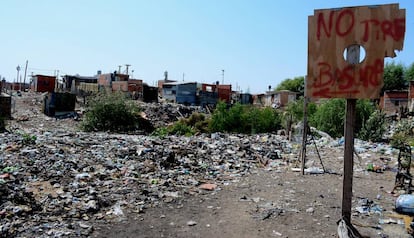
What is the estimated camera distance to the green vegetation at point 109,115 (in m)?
18.8

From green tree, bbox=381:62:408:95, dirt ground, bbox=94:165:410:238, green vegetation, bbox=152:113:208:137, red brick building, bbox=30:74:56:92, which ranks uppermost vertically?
green tree, bbox=381:62:408:95

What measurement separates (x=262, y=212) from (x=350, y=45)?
7.84 feet

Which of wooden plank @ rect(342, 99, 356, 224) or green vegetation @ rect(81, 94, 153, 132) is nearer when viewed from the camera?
wooden plank @ rect(342, 99, 356, 224)

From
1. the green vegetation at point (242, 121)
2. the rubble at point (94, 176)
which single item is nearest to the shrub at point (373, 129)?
the green vegetation at point (242, 121)

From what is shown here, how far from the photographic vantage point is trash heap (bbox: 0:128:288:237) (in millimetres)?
4012

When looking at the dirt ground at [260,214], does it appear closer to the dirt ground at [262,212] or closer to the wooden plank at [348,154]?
the dirt ground at [262,212]

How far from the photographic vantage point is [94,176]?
5.91 m

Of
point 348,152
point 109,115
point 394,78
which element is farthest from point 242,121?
point 394,78

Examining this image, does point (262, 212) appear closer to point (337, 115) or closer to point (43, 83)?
point (337, 115)

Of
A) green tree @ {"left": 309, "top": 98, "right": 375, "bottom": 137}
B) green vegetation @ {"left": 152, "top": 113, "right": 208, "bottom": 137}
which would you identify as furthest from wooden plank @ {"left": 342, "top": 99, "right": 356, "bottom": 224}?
green tree @ {"left": 309, "top": 98, "right": 375, "bottom": 137}

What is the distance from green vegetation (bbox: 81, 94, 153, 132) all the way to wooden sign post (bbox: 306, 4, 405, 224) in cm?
1664

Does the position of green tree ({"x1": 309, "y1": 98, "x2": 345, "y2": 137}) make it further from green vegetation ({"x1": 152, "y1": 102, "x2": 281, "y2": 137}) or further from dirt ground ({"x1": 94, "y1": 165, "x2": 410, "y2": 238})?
dirt ground ({"x1": 94, "y1": 165, "x2": 410, "y2": 238})

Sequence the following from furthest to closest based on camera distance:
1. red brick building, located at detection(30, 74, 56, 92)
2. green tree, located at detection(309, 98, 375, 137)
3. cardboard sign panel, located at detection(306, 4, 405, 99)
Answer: red brick building, located at detection(30, 74, 56, 92)
green tree, located at detection(309, 98, 375, 137)
cardboard sign panel, located at detection(306, 4, 405, 99)

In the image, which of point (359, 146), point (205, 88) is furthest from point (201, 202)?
point (205, 88)
